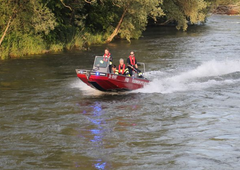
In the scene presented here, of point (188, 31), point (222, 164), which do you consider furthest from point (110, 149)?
point (188, 31)

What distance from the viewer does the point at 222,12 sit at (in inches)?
3388

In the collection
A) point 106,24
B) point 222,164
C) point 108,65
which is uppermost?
point 106,24

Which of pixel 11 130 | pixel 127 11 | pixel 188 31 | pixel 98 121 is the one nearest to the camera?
pixel 11 130

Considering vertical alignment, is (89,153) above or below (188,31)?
below

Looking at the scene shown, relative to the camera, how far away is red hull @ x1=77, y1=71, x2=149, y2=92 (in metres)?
21.0

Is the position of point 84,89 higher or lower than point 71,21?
lower

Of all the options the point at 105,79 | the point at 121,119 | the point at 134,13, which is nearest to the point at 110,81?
the point at 105,79

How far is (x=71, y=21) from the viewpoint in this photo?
135ft

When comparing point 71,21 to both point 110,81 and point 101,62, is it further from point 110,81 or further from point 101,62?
point 110,81

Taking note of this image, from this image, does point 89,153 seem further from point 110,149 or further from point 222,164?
point 222,164

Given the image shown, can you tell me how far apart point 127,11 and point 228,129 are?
93.9 feet

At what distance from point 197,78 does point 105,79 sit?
7.75 metres

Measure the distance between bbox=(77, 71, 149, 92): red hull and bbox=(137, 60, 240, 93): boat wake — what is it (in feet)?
2.06

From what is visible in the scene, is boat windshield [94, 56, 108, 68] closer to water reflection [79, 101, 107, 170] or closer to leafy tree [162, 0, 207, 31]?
water reflection [79, 101, 107, 170]
